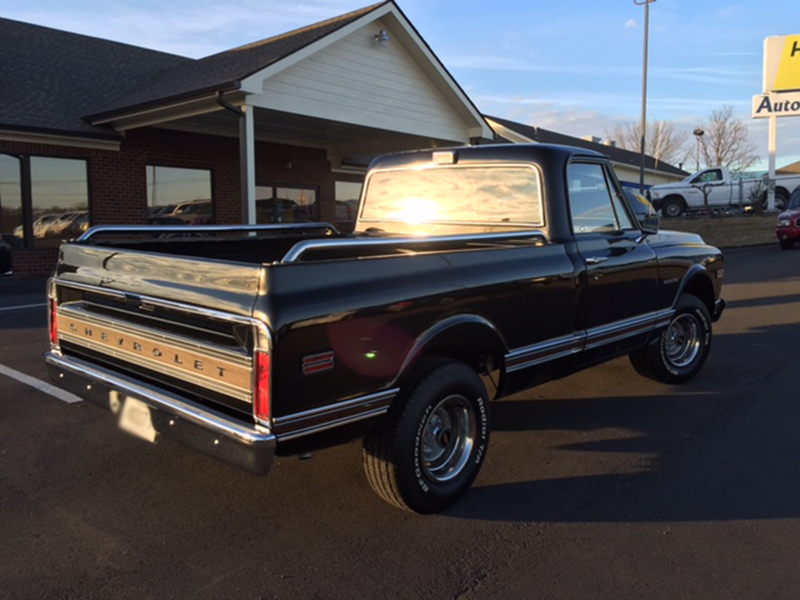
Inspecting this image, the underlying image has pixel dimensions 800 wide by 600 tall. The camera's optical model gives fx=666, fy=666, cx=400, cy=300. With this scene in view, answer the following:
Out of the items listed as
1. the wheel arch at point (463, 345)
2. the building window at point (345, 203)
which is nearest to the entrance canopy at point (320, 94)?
the building window at point (345, 203)

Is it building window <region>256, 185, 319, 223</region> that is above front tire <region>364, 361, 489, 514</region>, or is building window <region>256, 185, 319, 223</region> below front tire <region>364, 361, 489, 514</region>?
above

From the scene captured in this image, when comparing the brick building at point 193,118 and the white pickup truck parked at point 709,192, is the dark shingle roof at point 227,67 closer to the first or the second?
the brick building at point 193,118

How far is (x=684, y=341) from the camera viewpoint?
5.93 meters

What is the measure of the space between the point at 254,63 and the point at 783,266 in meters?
11.9

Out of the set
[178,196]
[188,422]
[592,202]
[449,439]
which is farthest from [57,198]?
[449,439]

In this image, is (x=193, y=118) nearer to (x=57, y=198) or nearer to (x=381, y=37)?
(x=57, y=198)

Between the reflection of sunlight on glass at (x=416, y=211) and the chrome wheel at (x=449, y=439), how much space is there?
6.23 ft

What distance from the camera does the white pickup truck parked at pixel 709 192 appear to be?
27.2 m

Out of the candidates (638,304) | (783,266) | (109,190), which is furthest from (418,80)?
(638,304)

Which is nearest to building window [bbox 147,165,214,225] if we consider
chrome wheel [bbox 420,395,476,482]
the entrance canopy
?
the entrance canopy

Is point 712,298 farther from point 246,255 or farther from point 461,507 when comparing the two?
point 246,255

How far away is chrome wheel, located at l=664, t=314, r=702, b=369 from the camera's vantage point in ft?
19.0

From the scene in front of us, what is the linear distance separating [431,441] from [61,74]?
15385mm

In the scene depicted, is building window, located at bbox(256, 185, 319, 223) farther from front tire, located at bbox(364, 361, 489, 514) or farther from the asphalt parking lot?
front tire, located at bbox(364, 361, 489, 514)
